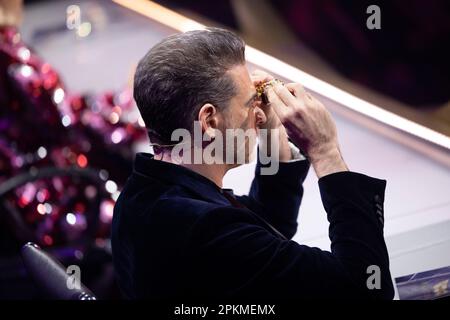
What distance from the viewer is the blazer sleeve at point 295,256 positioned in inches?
39.6

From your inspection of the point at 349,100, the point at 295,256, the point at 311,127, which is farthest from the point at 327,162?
the point at 349,100

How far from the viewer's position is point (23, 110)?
2.33 meters

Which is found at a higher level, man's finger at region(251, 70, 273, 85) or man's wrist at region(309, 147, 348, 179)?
man's finger at region(251, 70, 273, 85)

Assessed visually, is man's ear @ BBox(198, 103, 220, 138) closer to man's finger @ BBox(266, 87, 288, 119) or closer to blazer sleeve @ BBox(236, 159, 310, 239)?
man's finger @ BBox(266, 87, 288, 119)

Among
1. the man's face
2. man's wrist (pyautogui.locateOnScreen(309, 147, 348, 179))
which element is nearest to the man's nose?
the man's face

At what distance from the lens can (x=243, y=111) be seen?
117cm

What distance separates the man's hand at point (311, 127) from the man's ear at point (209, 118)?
0.33 ft

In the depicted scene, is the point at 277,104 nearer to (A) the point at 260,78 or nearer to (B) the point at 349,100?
(A) the point at 260,78

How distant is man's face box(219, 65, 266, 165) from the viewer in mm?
1159

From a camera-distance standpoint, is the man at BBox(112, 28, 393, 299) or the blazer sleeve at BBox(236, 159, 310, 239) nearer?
the man at BBox(112, 28, 393, 299)

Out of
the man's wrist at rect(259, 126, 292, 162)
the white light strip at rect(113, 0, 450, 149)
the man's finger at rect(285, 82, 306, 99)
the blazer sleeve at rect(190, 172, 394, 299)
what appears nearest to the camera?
the blazer sleeve at rect(190, 172, 394, 299)

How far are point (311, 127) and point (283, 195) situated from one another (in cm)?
29
